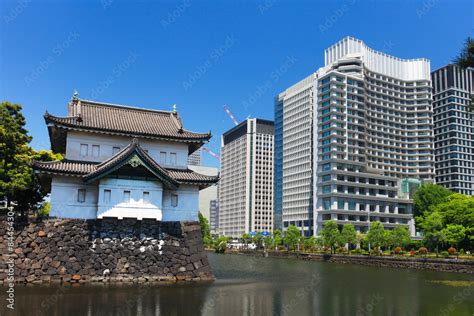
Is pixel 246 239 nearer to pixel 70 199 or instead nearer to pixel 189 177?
pixel 189 177

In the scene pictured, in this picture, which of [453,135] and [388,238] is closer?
[388,238]

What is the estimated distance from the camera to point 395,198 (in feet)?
458

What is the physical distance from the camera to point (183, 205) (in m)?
36.8

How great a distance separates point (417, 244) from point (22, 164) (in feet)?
273

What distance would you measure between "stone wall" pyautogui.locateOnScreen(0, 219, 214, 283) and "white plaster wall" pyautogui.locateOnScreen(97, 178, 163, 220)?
1.12 m

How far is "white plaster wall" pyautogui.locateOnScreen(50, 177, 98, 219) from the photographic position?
108ft

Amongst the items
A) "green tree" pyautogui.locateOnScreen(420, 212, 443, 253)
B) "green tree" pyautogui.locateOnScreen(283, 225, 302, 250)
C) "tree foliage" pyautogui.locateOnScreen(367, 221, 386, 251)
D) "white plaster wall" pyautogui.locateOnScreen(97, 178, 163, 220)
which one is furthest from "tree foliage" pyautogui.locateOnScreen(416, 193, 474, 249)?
"white plaster wall" pyautogui.locateOnScreen(97, 178, 163, 220)

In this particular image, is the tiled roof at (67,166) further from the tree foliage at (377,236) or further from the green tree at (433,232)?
the tree foliage at (377,236)

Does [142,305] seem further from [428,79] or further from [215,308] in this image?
[428,79]

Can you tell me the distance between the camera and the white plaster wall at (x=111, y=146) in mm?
35312

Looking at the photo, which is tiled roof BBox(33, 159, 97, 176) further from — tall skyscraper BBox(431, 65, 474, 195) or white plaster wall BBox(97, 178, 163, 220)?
tall skyscraper BBox(431, 65, 474, 195)

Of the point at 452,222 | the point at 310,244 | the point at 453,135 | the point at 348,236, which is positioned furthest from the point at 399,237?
the point at 453,135

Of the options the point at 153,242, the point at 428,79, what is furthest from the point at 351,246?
the point at 153,242

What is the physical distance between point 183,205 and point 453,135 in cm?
15274
